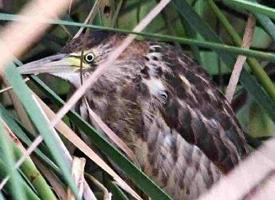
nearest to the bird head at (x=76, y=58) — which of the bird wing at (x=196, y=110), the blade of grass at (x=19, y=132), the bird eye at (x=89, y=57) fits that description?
the bird eye at (x=89, y=57)

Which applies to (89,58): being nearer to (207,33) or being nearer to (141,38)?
(141,38)

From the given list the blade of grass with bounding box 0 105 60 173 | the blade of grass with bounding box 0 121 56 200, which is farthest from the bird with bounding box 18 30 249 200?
the blade of grass with bounding box 0 121 56 200

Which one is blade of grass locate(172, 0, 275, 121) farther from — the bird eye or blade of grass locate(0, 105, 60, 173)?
blade of grass locate(0, 105, 60, 173)

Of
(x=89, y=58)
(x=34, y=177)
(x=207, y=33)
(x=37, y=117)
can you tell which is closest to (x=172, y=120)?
(x=89, y=58)

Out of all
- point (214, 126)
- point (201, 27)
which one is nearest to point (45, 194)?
point (201, 27)

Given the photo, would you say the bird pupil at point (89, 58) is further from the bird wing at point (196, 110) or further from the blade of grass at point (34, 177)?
the blade of grass at point (34, 177)

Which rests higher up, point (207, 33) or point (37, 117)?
point (37, 117)
